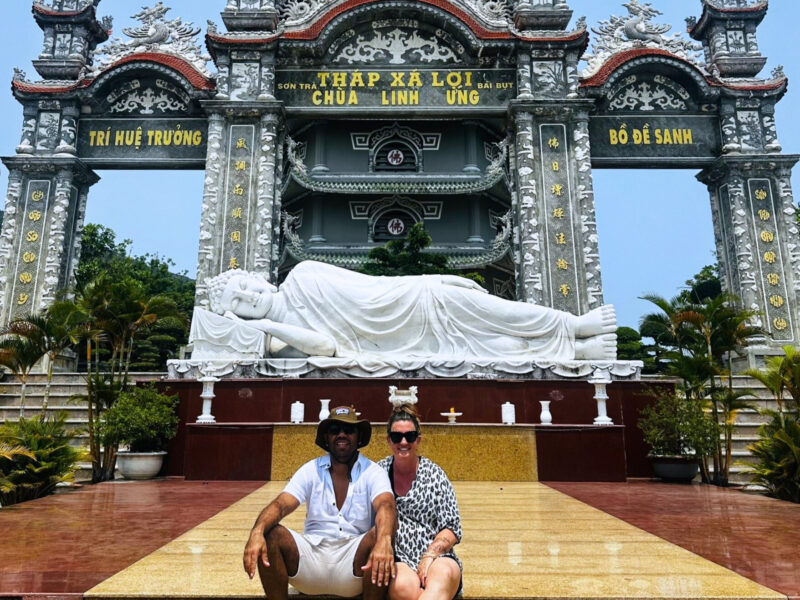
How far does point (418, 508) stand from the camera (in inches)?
88.8

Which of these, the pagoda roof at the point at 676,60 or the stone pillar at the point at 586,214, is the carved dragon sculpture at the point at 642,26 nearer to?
the pagoda roof at the point at 676,60

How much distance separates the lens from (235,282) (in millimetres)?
7773

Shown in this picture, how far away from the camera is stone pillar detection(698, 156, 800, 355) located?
44.5 feet

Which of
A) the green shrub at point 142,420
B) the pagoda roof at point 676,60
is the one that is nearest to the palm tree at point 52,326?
the green shrub at point 142,420

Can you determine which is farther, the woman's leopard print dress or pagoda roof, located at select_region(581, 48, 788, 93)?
pagoda roof, located at select_region(581, 48, 788, 93)

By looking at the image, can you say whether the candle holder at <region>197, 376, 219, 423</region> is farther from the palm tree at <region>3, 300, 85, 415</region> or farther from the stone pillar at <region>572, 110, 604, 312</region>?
the stone pillar at <region>572, 110, 604, 312</region>

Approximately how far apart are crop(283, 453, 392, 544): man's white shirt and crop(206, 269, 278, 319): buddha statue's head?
567cm

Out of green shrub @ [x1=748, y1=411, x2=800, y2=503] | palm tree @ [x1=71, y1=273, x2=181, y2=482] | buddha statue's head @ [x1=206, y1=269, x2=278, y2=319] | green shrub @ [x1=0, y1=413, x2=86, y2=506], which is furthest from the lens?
palm tree @ [x1=71, y1=273, x2=181, y2=482]

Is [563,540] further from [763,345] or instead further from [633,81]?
[633,81]

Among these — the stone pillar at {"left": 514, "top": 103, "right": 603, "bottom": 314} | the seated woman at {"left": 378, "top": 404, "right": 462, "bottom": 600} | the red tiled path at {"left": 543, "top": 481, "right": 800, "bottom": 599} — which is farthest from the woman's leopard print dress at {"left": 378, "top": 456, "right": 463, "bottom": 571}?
the stone pillar at {"left": 514, "top": 103, "right": 603, "bottom": 314}

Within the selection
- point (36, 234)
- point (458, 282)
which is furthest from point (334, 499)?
point (36, 234)

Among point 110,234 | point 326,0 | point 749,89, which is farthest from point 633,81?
point 110,234

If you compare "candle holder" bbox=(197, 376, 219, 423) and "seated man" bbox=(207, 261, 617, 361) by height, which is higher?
"seated man" bbox=(207, 261, 617, 361)

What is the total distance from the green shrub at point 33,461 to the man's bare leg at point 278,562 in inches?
160
